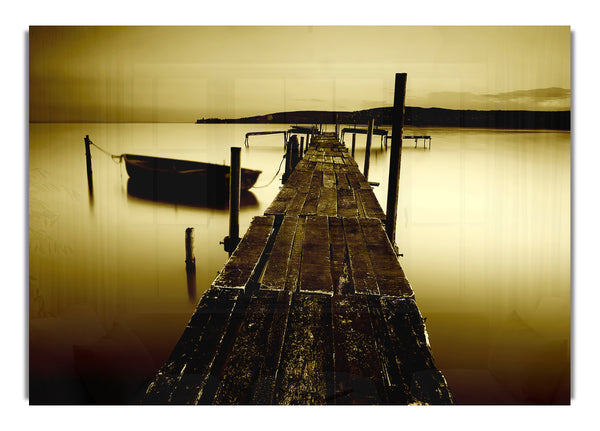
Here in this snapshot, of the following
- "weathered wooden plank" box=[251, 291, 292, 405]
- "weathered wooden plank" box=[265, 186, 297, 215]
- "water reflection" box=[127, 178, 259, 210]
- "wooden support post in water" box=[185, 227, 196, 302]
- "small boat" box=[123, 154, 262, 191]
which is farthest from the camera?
"small boat" box=[123, 154, 262, 191]

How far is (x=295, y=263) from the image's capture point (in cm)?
255

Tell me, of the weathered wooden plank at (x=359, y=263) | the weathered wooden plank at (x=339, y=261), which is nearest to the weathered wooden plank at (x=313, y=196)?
the weathered wooden plank at (x=339, y=261)

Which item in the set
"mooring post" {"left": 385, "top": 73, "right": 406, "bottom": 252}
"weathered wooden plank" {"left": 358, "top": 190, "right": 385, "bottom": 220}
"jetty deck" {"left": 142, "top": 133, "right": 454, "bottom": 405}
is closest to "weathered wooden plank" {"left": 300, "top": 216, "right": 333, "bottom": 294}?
"jetty deck" {"left": 142, "top": 133, "right": 454, "bottom": 405}

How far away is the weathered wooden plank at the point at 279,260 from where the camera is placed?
2230 millimetres

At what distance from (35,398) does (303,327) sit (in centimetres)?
202

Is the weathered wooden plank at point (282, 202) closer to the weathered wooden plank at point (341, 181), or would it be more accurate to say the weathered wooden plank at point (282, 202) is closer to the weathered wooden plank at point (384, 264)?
the weathered wooden plank at point (341, 181)

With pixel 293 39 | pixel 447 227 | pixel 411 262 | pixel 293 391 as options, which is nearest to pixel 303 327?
pixel 293 391

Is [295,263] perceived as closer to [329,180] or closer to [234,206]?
[234,206]

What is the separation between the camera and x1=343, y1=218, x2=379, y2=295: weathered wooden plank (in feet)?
7.22

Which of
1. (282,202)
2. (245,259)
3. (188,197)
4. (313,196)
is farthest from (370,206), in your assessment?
(188,197)

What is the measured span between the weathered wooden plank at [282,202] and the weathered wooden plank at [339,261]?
72 centimetres

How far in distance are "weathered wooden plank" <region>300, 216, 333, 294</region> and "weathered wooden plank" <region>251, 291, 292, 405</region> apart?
0.20 metres

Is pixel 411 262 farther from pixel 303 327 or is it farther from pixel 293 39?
pixel 303 327

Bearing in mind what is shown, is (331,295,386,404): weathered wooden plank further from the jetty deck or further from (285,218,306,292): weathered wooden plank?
(285,218,306,292): weathered wooden plank
